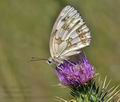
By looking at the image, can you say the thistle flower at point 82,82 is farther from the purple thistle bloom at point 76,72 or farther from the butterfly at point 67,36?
the butterfly at point 67,36

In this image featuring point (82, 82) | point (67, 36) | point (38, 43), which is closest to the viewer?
point (82, 82)

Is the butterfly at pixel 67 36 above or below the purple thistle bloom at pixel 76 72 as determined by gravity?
above

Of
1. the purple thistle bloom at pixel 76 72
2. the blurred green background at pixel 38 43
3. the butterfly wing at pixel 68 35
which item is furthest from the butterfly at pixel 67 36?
the blurred green background at pixel 38 43

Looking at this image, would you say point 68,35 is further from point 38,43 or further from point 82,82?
point 38,43

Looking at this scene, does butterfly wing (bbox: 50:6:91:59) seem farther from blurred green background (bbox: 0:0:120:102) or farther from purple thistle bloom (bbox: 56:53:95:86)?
blurred green background (bbox: 0:0:120:102)

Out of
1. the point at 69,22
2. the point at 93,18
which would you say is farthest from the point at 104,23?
the point at 69,22

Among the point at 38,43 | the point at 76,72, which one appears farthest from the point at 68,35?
the point at 38,43

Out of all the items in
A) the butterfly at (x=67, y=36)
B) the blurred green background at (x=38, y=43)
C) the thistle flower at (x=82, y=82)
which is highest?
the blurred green background at (x=38, y=43)

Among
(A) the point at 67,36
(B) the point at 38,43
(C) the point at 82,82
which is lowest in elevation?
(C) the point at 82,82
